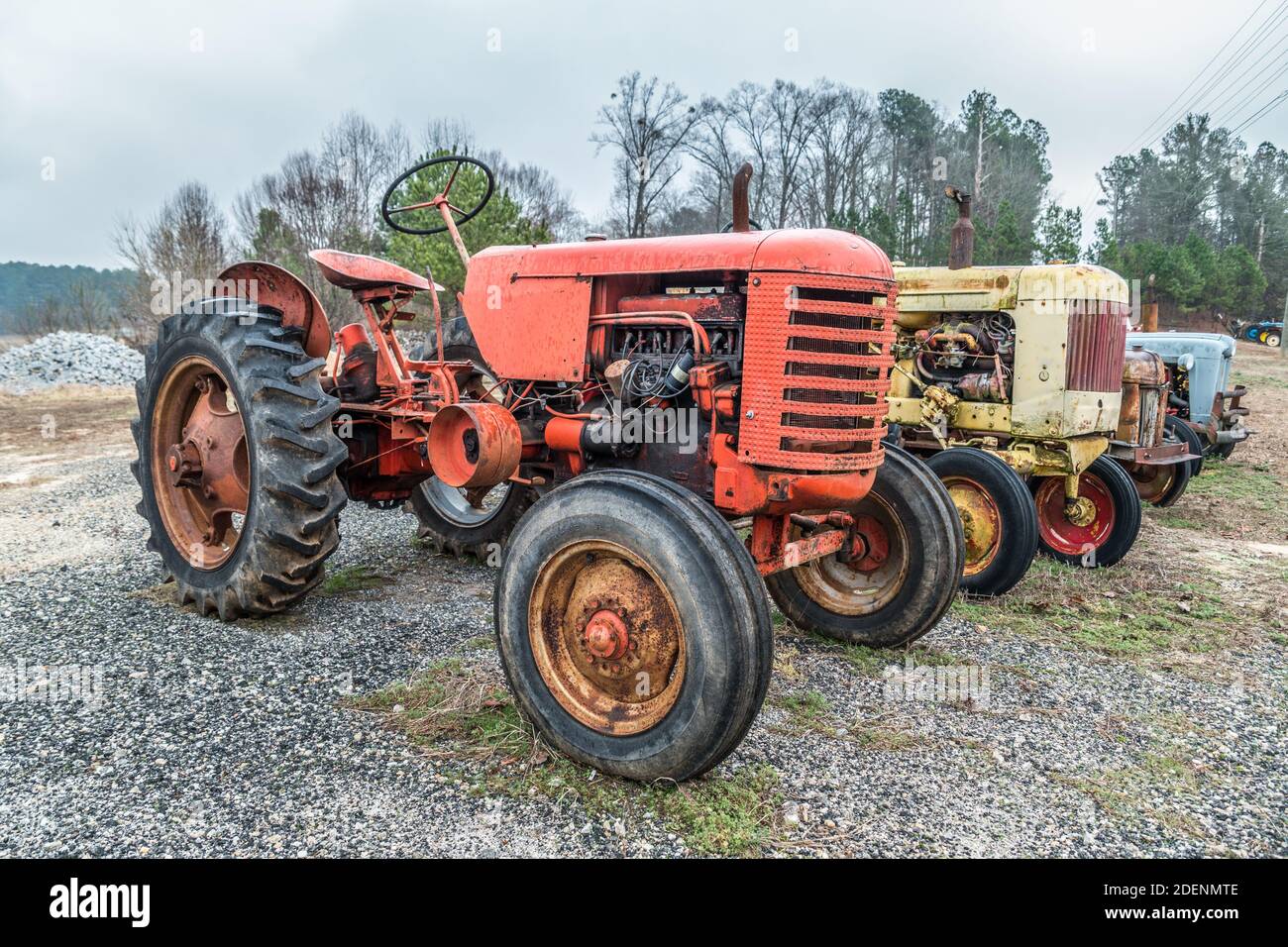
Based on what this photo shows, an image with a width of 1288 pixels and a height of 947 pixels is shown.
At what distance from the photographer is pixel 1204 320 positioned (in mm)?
34562

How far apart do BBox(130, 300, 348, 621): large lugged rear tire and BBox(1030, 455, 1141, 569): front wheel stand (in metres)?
4.82

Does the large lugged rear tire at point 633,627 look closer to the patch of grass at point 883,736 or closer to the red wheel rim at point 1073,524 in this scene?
the patch of grass at point 883,736

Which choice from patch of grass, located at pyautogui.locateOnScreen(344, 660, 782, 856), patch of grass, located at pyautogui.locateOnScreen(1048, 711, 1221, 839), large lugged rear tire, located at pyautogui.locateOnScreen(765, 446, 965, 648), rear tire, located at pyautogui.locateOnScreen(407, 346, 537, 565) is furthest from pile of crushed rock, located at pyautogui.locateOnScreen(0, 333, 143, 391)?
patch of grass, located at pyautogui.locateOnScreen(1048, 711, 1221, 839)

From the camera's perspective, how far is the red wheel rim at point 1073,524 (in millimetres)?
6137

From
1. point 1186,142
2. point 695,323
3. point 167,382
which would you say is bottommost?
point 167,382

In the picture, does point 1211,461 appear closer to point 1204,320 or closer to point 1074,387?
point 1074,387

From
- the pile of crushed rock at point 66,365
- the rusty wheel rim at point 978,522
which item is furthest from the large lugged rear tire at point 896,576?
the pile of crushed rock at point 66,365

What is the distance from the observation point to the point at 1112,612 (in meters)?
4.98

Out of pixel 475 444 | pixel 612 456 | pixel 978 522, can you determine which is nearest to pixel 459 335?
pixel 475 444

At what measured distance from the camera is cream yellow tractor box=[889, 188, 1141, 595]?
577 centimetres

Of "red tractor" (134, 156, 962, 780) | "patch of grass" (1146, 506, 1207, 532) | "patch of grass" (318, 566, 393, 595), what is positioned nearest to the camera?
"red tractor" (134, 156, 962, 780)

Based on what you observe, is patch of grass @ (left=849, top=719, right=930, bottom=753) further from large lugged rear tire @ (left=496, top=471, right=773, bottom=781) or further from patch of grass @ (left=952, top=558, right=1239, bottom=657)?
patch of grass @ (left=952, top=558, right=1239, bottom=657)
